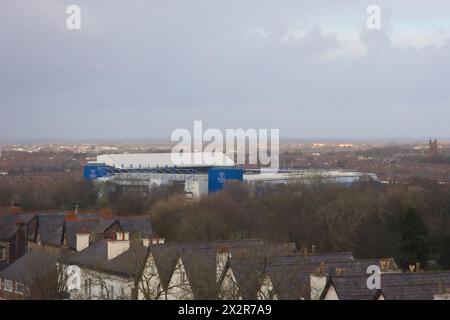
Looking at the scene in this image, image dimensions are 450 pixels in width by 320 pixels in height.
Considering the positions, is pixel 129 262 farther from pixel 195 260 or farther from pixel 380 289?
pixel 380 289

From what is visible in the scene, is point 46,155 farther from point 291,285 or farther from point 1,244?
point 291,285

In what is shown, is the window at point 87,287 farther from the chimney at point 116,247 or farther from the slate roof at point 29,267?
the chimney at point 116,247

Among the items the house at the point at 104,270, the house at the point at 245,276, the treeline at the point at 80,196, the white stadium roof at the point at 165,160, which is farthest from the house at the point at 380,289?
the white stadium roof at the point at 165,160

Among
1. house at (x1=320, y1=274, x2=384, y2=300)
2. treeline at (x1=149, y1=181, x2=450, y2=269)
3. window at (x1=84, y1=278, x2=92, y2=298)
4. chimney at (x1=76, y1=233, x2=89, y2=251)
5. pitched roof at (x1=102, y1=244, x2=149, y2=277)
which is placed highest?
house at (x1=320, y1=274, x2=384, y2=300)

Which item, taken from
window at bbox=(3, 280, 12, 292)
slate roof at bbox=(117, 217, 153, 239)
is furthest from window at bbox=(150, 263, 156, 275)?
slate roof at bbox=(117, 217, 153, 239)

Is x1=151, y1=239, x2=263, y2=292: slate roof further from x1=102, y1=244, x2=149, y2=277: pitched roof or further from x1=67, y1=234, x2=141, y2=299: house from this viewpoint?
x1=67, y1=234, x2=141, y2=299: house

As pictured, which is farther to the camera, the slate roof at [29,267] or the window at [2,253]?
the window at [2,253]

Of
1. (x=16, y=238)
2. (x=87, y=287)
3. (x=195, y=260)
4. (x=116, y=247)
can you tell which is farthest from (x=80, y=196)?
(x=195, y=260)
